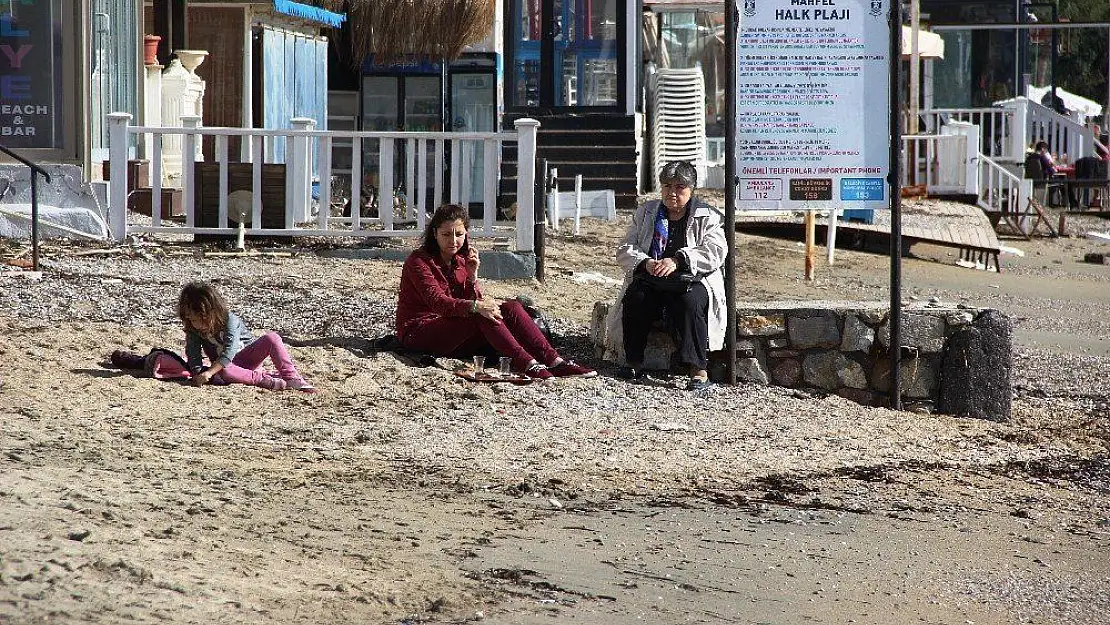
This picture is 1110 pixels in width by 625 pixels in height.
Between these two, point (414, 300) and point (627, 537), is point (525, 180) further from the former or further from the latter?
point (627, 537)

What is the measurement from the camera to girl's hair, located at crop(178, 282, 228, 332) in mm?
7320

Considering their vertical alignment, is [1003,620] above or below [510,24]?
below

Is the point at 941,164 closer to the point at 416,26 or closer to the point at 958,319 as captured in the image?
the point at 416,26

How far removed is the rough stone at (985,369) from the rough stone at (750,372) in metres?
0.98

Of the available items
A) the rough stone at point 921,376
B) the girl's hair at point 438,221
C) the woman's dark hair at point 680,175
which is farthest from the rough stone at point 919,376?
the girl's hair at point 438,221

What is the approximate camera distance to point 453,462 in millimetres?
6332

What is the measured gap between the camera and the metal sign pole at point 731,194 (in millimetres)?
8258

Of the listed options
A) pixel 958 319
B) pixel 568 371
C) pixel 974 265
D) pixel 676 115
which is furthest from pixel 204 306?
pixel 676 115

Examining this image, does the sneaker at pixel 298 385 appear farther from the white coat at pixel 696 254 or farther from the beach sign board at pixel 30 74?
the beach sign board at pixel 30 74

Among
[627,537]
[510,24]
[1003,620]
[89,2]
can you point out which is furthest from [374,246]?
[510,24]

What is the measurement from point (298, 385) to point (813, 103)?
302 centimetres

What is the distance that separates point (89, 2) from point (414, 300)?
5.59 meters

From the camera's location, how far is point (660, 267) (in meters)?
8.29

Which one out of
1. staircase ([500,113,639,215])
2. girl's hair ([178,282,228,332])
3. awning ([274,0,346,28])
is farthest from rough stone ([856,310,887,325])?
staircase ([500,113,639,215])
